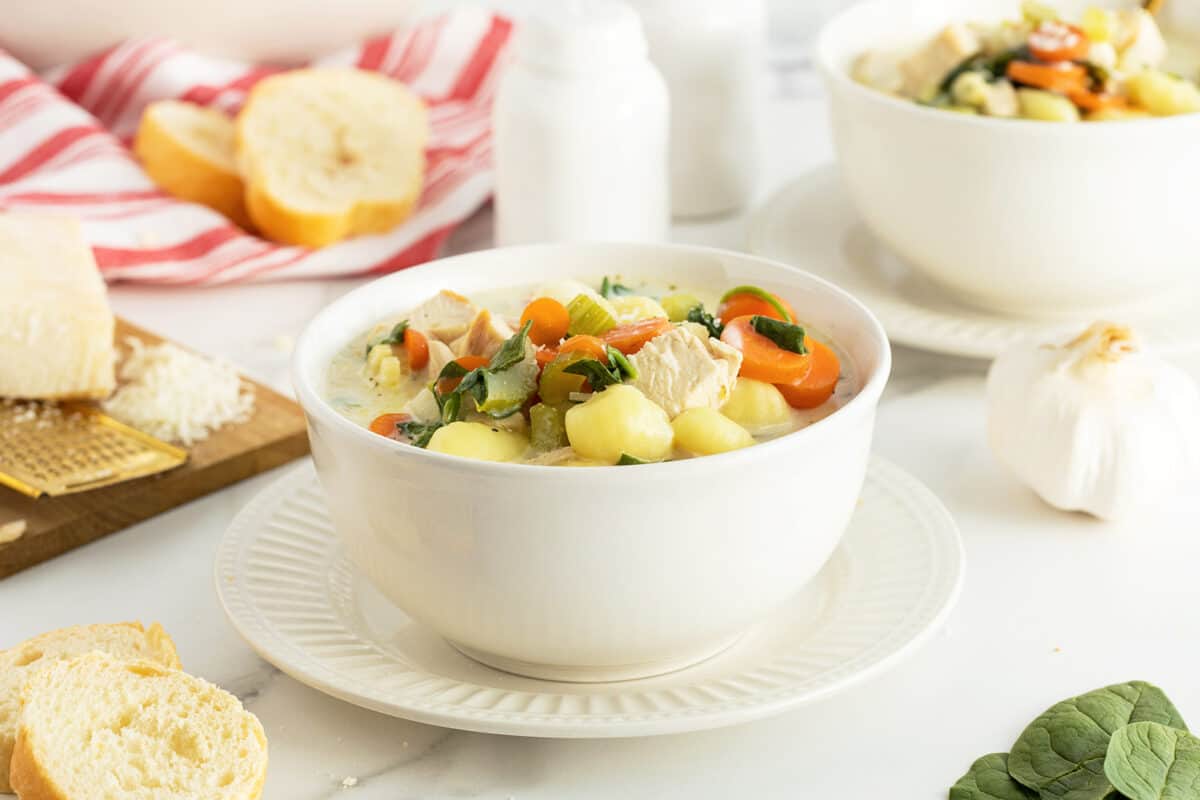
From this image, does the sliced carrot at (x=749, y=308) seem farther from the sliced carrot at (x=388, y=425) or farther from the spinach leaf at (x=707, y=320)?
the sliced carrot at (x=388, y=425)

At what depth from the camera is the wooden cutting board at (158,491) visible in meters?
1.90

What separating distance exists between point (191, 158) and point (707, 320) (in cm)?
150

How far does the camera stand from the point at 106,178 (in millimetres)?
2816

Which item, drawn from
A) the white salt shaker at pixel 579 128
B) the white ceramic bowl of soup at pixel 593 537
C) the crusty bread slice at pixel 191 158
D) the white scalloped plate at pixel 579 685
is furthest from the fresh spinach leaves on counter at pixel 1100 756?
the crusty bread slice at pixel 191 158

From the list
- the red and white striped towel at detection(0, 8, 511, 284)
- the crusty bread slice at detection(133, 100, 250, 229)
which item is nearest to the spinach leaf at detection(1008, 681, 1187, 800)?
the red and white striped towel at detection(0, 8, 511, 284)

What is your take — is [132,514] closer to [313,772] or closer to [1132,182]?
[313,772]

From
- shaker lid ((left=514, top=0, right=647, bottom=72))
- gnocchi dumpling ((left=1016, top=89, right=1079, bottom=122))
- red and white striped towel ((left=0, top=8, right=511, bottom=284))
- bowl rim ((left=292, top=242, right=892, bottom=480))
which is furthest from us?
red and white striped towel ((left=0, top=8, right=511, bottom=284))

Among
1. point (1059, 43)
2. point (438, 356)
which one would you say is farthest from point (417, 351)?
point (1059, 43)

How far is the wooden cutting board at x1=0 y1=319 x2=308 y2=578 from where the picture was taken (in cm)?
190

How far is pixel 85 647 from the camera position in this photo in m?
1.62

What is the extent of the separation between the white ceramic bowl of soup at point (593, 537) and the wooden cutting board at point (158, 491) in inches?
20.0

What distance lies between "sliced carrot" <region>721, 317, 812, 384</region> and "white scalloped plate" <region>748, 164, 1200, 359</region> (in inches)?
23.4

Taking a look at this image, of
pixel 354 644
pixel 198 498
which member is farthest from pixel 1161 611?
pixel 198 498

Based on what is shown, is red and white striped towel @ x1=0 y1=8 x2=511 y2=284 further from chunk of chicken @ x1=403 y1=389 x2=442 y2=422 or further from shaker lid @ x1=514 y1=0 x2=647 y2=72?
→ chunk of chicken @ x1=403 y1=389 x2=442 y2=422
